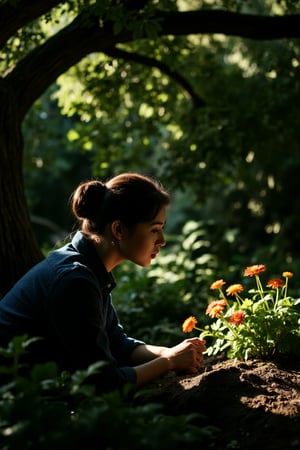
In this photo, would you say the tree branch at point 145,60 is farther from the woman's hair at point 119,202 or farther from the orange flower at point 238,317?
the orange flower at point 238,317

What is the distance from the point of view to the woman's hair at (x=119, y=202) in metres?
→ 3.24

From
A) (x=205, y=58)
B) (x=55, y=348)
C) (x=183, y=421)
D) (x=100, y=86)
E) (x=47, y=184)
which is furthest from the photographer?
(x=47, y=184)

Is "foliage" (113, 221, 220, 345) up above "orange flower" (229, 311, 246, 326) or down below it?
below

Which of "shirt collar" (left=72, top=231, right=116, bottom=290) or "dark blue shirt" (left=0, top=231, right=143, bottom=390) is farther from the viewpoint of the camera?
"shirt collar" (left=72, top=231, right=116, bottom=290)

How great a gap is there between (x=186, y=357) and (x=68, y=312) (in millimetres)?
733

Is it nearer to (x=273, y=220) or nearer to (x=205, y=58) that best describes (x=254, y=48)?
(x=205, y=58)

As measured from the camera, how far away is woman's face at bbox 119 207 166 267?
3283 millimetres

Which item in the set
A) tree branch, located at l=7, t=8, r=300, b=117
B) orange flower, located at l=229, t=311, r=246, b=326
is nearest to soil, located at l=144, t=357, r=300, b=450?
orange flower, located at l=229, t=311, r=246, b=326

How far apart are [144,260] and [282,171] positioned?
8.15 meters

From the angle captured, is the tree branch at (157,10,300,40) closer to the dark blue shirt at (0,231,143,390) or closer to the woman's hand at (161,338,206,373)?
the dark blue shirt at (0,231,143,390)

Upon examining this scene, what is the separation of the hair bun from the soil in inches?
36.1

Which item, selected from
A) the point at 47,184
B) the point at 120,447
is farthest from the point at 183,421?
the point at 47,184

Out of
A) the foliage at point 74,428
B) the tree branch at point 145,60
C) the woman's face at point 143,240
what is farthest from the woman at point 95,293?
the tree branch at point 145,60

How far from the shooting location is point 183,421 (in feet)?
6.99
